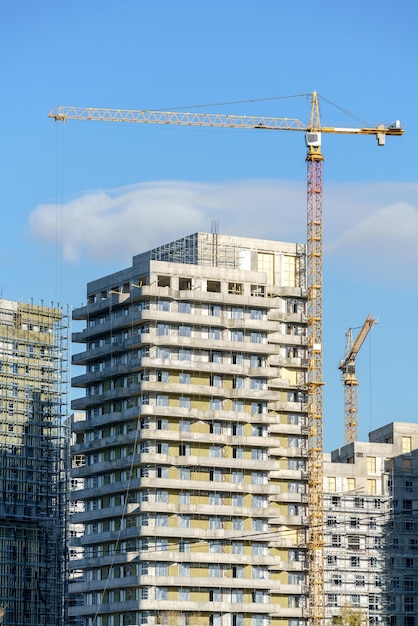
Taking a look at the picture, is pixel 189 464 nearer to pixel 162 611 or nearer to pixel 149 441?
pixel 149 441

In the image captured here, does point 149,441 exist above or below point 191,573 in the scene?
above

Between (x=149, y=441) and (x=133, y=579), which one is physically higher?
(x=149, y=441)

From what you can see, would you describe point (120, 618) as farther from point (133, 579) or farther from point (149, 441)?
point (149, 441)

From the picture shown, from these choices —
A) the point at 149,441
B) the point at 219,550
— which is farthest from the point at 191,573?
the point at 149,441

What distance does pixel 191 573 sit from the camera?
198m

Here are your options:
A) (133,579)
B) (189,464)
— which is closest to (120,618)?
(133,579)

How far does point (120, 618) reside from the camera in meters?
198

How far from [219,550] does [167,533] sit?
25.3 feet

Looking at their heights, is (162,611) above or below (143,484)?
below

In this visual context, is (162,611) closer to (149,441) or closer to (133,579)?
(133,579)

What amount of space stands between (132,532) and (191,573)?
28.7ft

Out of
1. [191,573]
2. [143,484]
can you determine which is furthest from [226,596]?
[143,484]

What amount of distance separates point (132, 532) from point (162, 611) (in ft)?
33.8

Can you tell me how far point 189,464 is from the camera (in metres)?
199
